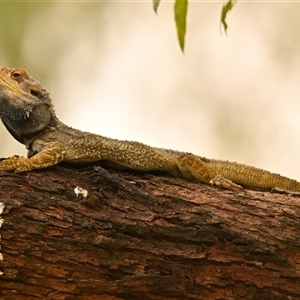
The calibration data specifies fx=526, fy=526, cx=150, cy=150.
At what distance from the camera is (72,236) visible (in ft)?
10.3

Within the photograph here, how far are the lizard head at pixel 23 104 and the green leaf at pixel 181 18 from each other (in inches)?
86.9

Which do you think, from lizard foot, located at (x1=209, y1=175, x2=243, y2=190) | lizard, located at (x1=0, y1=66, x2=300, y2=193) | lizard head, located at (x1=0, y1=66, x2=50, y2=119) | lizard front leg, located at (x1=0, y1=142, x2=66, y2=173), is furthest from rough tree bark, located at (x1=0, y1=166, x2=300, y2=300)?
lizard head, located at (x1=0, y1=66, x2=50, y2=119)

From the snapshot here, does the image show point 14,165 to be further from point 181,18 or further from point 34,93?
point 181,18

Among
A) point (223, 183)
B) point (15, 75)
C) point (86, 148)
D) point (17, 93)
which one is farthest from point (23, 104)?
point (223, 183)

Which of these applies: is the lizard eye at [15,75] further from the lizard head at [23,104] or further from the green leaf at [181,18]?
the green leaf at [181,18]

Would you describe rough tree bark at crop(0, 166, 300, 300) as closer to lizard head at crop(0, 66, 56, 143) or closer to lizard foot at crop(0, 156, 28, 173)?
lizard foot at crop(0, 156, 28, 173)

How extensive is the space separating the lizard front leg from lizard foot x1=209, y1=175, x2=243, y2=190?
116 cm

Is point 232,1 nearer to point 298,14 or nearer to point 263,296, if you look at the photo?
point 263,296

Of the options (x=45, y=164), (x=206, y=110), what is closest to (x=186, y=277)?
(x=45, y=164)

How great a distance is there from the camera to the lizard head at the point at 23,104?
13.1 feet

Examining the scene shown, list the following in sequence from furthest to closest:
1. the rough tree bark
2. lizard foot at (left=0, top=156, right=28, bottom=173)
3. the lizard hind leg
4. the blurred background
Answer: the blurred background
the lizard hind leg
lizard foot at (left=0, top=156, right=28, bottom=173)
the rough tree bark

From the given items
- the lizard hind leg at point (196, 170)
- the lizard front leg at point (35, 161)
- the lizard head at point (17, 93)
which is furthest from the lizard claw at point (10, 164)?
the lizard hind leg at point (196, 170)

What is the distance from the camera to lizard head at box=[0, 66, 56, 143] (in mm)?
3994

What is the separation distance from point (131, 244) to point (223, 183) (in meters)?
1.08
